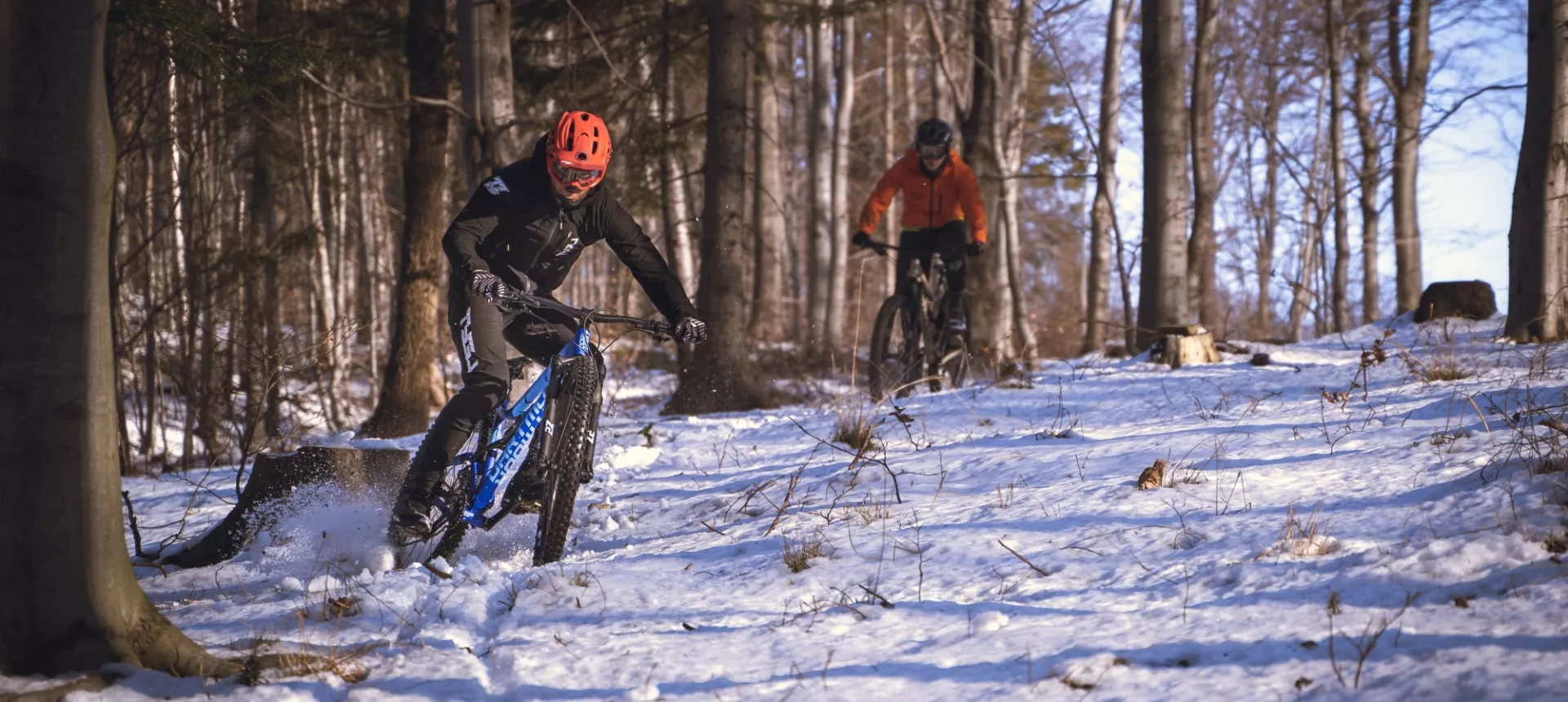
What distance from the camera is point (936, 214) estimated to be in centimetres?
878

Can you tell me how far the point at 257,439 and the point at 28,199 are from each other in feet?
31.8

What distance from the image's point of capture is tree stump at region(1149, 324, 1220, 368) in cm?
895

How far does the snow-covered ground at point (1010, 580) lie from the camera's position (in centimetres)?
275

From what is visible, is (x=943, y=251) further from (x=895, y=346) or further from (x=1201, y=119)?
(x=1201, y=119)

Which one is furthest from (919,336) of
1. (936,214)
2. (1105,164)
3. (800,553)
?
(1105,164)

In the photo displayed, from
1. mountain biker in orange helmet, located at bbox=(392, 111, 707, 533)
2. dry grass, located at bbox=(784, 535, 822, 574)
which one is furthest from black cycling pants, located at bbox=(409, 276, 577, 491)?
dry grass, located at bbox=(784, 535, 822, 574)

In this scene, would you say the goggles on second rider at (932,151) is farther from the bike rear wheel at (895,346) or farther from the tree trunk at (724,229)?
the tree trunk at (724,229)

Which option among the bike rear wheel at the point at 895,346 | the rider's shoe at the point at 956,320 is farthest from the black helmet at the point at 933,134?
the rider's shoe at the point at 956,320

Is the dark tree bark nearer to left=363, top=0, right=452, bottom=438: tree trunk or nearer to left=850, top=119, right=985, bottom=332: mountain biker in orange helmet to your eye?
left=850, top=119, right=985, bottom=332: mountain biker in orange helmet

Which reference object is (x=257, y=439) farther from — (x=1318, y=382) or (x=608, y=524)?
(x=1318, y=382)

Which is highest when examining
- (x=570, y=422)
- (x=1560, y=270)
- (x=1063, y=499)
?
(x=1560, y=270)

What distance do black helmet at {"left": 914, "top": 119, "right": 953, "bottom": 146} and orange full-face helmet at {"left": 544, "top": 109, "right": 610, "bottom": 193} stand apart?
13.8 feet

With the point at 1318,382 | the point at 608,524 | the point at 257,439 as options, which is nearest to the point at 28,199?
the point at 608,524

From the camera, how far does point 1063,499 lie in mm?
4277
